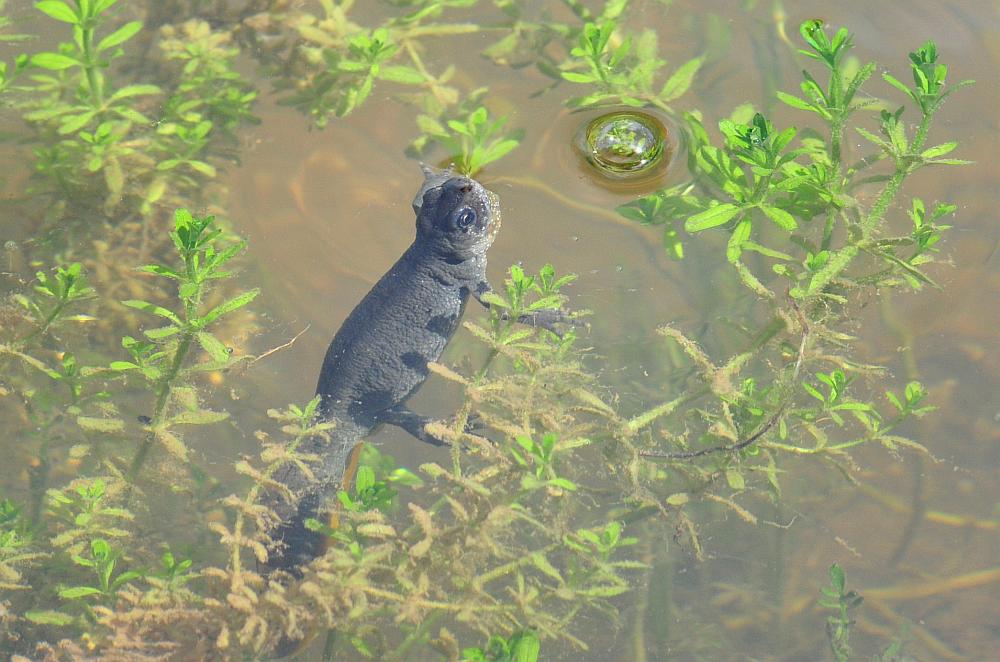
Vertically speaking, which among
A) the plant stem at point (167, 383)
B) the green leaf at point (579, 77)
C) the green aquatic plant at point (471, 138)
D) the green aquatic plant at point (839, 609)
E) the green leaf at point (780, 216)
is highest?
the green leaf at point (579, 77)

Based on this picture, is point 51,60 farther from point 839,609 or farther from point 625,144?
point 839,609

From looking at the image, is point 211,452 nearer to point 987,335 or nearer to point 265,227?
point 265,227

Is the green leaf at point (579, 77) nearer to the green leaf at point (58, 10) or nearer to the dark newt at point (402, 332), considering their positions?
the dark newt at point (402, 332)

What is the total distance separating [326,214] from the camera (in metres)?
5.93

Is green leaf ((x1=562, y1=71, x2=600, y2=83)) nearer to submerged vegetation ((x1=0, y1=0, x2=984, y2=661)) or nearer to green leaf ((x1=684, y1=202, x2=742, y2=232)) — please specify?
submerged vegetation ((x1=0, y1=0, x2=984, y2=661))

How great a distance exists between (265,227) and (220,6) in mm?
1850

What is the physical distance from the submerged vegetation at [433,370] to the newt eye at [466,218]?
32 cm

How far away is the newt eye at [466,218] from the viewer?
5219mm

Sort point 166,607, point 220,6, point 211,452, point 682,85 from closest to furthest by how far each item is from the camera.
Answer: point 166,607 → point 682,85 → point 211,452 → point 220,6

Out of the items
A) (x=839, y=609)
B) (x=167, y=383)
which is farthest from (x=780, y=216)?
(x=167, y=383)

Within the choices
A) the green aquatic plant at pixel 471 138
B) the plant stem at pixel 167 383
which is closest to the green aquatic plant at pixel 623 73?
the green aquatic plant at pixel 471 138

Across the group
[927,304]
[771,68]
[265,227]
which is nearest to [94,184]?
[265,227]

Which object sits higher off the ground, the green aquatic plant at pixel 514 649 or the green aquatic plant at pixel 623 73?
the green aquatic plant at pixel 623 73

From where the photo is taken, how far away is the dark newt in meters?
5.14
